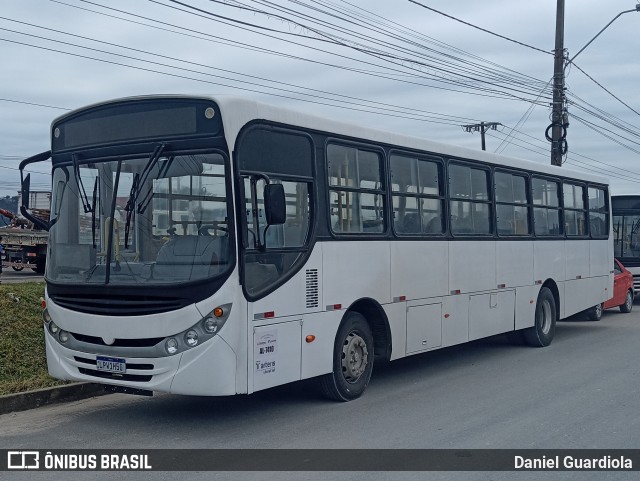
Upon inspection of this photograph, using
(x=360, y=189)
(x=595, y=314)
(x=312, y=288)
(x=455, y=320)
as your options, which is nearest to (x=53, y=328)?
(x=312, y=288)

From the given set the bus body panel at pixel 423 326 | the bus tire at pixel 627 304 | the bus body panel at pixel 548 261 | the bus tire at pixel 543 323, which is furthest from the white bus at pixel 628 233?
the bus body panel at pixel 423 326

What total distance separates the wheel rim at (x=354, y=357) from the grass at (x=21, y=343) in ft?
11.1

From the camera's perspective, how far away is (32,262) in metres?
30.3

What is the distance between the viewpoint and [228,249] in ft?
26.0

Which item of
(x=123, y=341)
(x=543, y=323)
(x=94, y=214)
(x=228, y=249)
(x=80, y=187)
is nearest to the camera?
(x=228, y=249)

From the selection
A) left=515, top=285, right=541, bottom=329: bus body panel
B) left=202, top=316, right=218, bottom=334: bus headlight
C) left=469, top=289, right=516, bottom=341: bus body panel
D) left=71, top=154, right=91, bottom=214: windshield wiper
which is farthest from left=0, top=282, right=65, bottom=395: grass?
left=515, top=285, right=541, bottom=329: bus body panel

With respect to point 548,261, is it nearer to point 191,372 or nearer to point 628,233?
point 191,372

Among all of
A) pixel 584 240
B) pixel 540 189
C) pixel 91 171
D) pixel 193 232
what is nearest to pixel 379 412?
pixel 193 232

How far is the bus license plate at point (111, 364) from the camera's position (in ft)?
26.4

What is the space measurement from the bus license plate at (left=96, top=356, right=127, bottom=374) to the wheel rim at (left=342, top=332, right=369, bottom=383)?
2.63 m

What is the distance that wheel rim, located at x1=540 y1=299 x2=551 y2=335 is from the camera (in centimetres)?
1506

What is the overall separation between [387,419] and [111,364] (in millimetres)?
2887

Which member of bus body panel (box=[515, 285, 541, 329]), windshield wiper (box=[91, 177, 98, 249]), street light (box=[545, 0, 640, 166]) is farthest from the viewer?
street light (box=[545, 0, 640, 166])

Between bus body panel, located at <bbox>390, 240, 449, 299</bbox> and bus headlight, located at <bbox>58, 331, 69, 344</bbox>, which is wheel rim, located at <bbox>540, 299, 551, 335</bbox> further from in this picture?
bus headlight, located at <bbox>58, 331, 69, 344</bbox>
